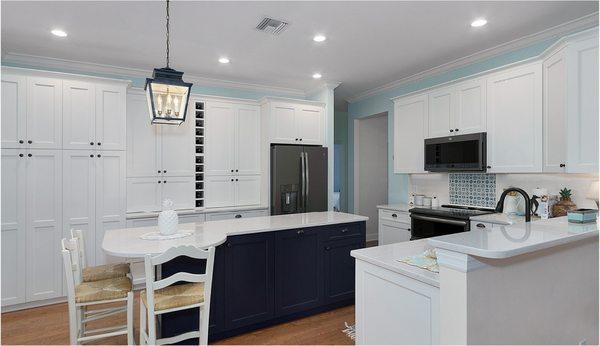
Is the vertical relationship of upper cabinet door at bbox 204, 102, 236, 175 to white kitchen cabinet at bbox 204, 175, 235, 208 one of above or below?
above

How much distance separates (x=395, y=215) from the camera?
4.40 m

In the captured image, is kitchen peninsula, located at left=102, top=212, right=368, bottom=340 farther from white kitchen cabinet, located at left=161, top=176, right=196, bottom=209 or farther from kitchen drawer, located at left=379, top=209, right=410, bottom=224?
white kitchen cabinet, located at left=161, top=176, right=196, bottom=209

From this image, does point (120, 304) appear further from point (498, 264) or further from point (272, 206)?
point (498, 264)

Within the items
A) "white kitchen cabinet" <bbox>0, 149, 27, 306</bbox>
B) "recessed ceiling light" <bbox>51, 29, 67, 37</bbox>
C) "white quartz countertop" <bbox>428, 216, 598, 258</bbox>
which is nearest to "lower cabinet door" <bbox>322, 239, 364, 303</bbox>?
"white quartz countertop" <bbox>428, 216, 598, 258</bbox>

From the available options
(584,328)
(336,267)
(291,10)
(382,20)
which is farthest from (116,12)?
(584,328)

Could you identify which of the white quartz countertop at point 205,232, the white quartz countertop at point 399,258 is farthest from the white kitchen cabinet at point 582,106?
the white quartz countertop at point 205,232

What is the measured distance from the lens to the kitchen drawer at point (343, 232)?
3.11 meters

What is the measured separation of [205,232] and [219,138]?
2223 mm

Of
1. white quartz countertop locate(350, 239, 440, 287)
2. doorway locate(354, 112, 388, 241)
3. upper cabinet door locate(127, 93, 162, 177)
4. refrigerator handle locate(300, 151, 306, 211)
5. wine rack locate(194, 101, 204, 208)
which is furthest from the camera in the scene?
doorway locate(354, 112, 388, 241)

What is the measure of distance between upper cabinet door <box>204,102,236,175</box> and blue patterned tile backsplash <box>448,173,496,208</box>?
3.00 m

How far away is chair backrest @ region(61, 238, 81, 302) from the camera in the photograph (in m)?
2.07

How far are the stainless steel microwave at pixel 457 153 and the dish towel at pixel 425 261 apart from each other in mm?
2140

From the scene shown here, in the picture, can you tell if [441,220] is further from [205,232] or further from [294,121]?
[205,232]

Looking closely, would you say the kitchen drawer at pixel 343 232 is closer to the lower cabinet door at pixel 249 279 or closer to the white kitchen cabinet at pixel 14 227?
the lower cabinet door at pixel 249 279
